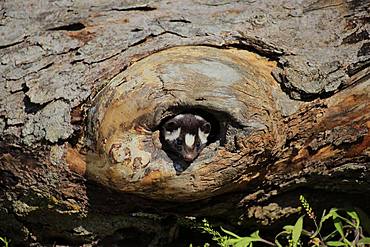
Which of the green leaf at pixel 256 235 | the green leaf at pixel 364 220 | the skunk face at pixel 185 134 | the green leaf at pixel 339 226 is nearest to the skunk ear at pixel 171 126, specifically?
the skunk face at pixel 185 134

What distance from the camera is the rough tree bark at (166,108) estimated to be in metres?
2.38

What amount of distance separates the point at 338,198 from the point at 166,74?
1016mm

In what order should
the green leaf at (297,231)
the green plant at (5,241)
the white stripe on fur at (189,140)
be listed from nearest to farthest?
the white stripe on fur at (189,140) < the green leaf at (297,231) < the green plant at (5,241)

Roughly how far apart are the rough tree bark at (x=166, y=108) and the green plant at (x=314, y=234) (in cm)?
11

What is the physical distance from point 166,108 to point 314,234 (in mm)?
862

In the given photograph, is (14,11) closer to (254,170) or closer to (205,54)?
(205,54)

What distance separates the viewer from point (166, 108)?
2318 millimetres

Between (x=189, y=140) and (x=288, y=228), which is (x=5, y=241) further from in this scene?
(x=288, y=228)

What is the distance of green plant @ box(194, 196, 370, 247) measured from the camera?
2.67 m

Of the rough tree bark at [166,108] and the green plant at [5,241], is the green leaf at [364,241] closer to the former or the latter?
the rough tree bark at [166,108]

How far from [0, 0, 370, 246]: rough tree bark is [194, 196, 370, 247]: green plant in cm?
11

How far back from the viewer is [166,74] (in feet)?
7.80

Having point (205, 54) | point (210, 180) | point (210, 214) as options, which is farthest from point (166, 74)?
point (210, 214)

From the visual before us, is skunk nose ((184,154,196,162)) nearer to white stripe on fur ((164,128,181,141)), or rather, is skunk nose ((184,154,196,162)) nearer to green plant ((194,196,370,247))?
white stripe on fur ((164,128,181,141))
